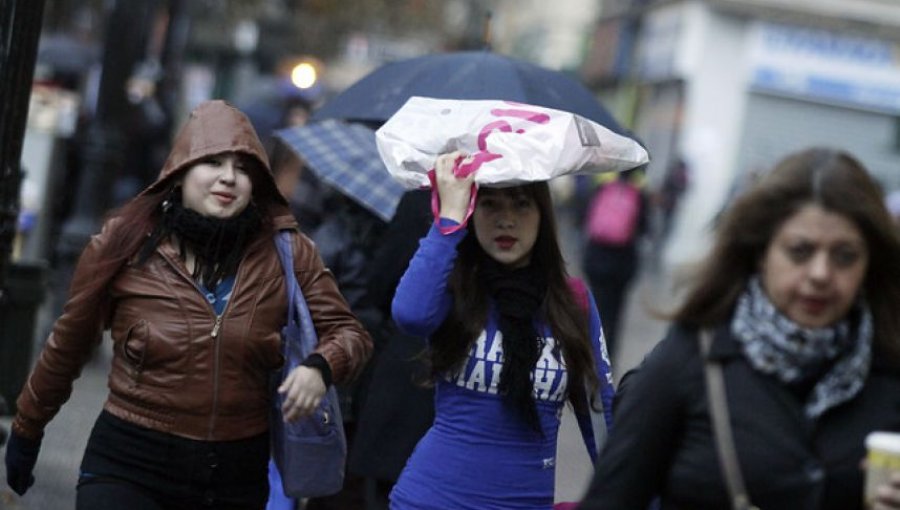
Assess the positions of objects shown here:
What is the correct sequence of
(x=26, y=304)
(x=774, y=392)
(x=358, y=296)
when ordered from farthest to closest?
1. (x=26, y=304)
2. (x=358, y=296)
3. (x=774, y=392)

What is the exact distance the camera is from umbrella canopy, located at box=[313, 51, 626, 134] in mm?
6426

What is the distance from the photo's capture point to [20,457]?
5402 millimetres

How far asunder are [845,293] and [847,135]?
32.9 meters

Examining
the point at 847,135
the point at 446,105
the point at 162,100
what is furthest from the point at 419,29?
the point at 446,105

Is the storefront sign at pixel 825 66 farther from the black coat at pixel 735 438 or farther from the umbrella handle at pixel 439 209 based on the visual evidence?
the black coat at pixel 735 438

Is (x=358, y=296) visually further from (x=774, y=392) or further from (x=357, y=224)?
(x=774, y=392)

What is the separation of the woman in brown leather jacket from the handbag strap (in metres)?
0.02

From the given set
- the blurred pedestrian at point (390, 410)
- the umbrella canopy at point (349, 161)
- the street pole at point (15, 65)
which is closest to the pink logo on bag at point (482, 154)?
the blurred pedestrian at point (390, 410)

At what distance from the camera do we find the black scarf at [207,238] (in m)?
5.21

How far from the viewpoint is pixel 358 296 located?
281 inches

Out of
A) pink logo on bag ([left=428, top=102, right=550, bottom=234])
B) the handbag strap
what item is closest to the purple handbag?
the handbag strap

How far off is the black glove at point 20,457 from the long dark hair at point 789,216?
2438 millimetres

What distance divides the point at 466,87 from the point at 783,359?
314 centimetres

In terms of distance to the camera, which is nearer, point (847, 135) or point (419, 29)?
point (847, 135)
